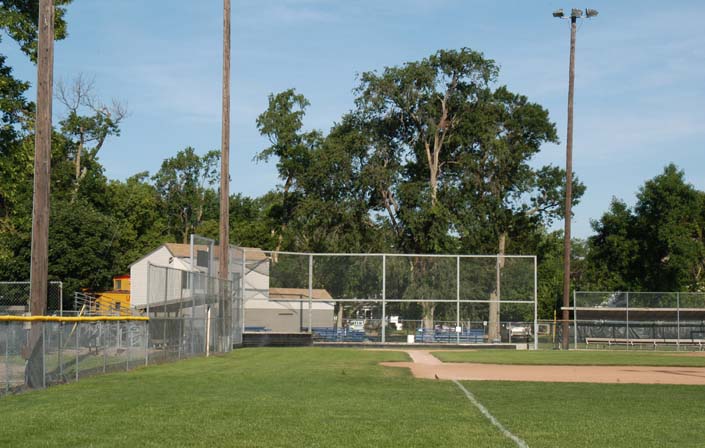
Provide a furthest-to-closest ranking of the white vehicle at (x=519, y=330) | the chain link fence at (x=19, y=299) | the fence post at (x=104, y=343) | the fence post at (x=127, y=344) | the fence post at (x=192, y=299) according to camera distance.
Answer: the white vehicle at (x=519, y=330) < the chain link fence at (x=19, y=299) < the fence post at (x=192, y=299) < the fence post at (x=127, y=344) < the fence post at (x=104, y=343)

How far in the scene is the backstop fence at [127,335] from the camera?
1566 centimetres

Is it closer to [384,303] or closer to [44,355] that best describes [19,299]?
[384,303]

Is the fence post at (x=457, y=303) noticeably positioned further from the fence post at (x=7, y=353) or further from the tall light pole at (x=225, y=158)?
the fence post at (x=7, y=353)

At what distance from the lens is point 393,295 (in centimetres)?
4175

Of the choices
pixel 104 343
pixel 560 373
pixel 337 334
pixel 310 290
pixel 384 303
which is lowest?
pixel 337 334

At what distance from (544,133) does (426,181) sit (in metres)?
8.51

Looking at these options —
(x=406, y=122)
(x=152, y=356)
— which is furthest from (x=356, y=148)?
(x=152, y=356)

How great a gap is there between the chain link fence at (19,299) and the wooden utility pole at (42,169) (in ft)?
5.65

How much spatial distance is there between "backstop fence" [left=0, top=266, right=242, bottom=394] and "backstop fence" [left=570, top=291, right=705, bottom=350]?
19823 millimetres

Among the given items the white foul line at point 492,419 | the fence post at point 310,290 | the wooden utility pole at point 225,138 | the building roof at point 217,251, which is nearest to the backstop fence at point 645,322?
the fence post at point 310,290

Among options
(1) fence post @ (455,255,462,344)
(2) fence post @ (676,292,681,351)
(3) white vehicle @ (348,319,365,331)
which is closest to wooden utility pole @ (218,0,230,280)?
(3) white vehicle @ (348,319,365,331)

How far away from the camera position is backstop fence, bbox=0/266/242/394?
15664 mm

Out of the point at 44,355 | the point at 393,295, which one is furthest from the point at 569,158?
the point at 44,355

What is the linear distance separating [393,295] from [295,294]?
4.42 meters
